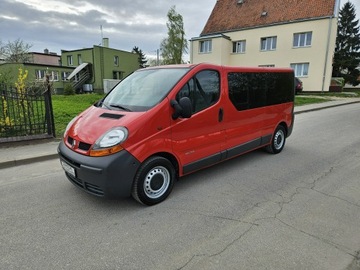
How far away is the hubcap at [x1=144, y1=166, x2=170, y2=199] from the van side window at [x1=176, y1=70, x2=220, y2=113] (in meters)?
1.02

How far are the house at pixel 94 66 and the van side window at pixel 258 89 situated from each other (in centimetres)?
2839

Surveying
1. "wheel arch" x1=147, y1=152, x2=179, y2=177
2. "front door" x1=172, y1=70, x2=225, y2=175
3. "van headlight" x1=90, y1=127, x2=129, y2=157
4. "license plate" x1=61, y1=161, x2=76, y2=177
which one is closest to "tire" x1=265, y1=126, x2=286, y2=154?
"front door" x1=172, y1=70, x2=225, y2=175

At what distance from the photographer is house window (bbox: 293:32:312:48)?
2383 centimetres

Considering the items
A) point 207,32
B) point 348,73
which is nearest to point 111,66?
point 207,32

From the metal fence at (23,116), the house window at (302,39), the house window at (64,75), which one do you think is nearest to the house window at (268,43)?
the house window at (302,39)

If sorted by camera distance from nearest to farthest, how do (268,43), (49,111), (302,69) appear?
(49,111) → (302,69) → (268,43)

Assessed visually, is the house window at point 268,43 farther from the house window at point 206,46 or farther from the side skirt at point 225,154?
the side skirt at point 225,154

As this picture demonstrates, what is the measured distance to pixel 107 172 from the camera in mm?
2990

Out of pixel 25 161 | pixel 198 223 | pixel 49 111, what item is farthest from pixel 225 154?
pixel 49 111

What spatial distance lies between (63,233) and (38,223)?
0.45 metres

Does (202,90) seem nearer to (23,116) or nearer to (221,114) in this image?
(221,114)

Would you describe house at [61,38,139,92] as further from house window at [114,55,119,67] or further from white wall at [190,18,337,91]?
white wall at [190,18,337,91]

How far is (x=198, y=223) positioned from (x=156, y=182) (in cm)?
83

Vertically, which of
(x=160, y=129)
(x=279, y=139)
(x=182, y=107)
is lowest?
(x=279, y=139)
